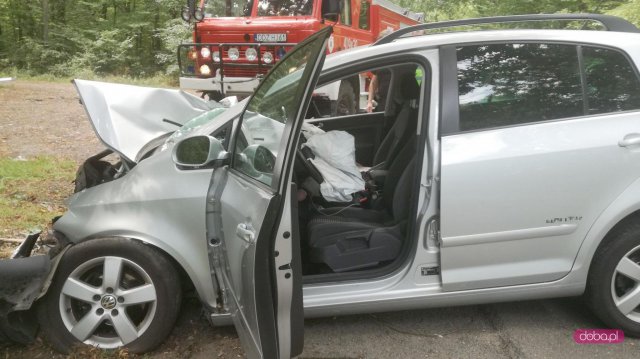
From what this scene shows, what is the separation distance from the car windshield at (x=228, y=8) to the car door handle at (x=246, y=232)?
21.2 feet

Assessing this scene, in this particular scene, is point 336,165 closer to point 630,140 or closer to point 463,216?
point 463,216

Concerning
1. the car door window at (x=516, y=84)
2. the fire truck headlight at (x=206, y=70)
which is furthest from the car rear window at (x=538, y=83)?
the fire truck headlight at (x=206, y=70)

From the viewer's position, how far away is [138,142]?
3.10 metres

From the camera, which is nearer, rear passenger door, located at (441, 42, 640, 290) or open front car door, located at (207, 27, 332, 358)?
open front car door, located at (207, 27, 332, 358)

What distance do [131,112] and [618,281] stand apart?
3.20 metres

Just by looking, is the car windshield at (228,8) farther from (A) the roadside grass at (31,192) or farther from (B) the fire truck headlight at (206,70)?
(A) the roadside grass at (31,192)

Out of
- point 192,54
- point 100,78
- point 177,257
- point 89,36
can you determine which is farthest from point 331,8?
point 89,36

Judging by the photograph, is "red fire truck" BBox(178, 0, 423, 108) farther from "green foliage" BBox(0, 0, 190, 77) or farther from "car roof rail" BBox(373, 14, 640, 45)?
"green foliage" BBox(0, 0, 190, 77)

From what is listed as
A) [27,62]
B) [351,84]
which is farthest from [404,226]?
[27,62]

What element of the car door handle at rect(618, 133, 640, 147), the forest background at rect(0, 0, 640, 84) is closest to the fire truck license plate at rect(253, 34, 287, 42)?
the car door handle at rect(618, 133, 640, 147)

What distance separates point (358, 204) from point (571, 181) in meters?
1.30

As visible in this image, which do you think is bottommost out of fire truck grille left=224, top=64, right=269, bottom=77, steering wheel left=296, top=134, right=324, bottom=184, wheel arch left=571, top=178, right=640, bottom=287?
wheel arch left=571, top=178, right=640, bottom=287

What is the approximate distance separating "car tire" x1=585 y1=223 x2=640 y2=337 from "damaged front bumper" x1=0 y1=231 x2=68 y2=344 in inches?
115

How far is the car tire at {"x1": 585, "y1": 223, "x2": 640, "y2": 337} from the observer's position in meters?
2.66
